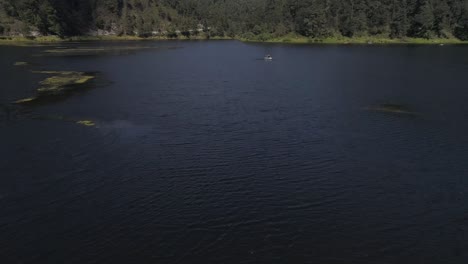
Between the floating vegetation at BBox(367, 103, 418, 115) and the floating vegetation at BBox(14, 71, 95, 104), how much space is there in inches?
2671

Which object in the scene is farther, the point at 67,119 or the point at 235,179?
the point at 67,119

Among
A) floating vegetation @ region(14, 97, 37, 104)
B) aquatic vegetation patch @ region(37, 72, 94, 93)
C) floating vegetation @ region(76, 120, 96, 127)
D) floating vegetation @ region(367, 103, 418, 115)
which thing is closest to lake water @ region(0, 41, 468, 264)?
floating vegetation @ region(367, 103, 418, 115)

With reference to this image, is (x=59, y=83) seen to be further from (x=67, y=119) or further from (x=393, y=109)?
(x=393, y=109)

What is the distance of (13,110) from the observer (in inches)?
3110

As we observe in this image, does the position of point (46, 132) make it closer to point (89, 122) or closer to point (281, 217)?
point (89, 122)

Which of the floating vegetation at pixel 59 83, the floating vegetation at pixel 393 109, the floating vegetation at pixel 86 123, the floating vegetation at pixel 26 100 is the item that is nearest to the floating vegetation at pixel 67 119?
the floating vegetation at pixel 86 123

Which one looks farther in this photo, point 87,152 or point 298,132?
point 298,132

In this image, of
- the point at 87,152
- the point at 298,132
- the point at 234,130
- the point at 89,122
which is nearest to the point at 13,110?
the point at 89,122

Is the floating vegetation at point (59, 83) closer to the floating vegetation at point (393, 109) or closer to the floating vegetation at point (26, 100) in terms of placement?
the floating vegetation at point (26, 100)

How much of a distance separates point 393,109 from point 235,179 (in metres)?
46.6

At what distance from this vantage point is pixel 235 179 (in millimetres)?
47031

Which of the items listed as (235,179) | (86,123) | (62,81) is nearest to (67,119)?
(86,123)

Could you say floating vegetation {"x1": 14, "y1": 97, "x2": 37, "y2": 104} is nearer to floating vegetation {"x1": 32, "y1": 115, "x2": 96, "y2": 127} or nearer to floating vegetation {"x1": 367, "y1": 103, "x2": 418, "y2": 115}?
floating vegetation {"x1": 32, "y1": 115, "x2": 96, "y2": 127}

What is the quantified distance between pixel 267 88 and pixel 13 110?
57542 millimetres
